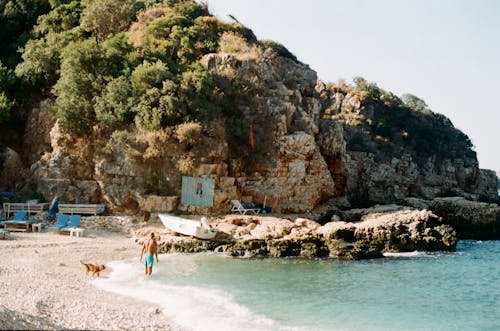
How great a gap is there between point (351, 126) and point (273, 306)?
174 ft

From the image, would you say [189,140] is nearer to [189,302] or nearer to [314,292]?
[314,292]

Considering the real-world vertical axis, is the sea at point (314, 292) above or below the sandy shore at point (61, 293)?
below

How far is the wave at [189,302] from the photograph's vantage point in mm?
11883

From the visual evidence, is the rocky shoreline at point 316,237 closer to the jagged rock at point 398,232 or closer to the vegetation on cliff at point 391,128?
the jagged rock at point 398,232

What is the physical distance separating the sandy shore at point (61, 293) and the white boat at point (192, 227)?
2.88 metres

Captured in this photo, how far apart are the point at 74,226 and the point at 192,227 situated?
6.09 m

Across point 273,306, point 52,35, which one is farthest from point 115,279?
point 52,35

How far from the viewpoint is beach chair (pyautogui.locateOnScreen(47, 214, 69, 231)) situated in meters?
23.2

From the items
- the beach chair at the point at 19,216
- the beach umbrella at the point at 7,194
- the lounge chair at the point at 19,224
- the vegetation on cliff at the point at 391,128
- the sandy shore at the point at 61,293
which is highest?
the vegetation on cliff at the point at 391,128

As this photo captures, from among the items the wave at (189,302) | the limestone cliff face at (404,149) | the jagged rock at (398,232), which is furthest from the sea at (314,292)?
the limestone cliff face at (404,149)

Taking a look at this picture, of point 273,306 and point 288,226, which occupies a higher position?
point 288,226

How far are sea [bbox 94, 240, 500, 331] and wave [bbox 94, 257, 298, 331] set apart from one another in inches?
1.1

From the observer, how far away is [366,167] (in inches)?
1745

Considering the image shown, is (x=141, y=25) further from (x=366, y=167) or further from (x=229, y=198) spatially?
(x=366, y=167)
